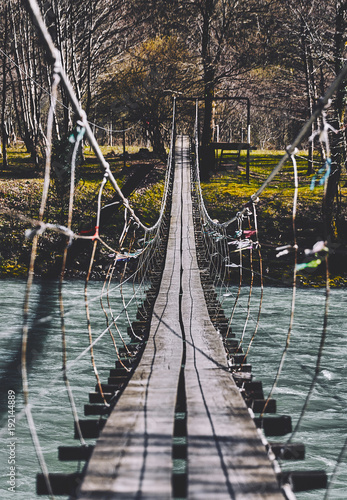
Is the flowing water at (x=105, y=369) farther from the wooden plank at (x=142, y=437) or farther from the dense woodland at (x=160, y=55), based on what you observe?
the dense woodland at (x=160, y=55)

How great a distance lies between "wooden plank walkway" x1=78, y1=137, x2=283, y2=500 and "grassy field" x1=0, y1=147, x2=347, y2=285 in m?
8.86

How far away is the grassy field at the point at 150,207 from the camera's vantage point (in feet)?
43.9

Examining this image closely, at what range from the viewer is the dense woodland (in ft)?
51.6

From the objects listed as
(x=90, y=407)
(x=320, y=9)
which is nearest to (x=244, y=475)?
(x=90, y=407)

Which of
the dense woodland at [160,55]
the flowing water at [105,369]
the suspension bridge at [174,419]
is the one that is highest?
the dense woodland at [160,55]

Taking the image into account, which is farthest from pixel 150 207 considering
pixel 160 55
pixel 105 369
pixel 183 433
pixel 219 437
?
pixel 219 437

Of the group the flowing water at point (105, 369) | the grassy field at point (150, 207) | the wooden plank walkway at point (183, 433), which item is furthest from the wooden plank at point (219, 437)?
the grassy field at point (150, 207)

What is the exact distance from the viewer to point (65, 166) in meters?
14.8

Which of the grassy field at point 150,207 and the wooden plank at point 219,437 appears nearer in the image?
the wooden plank at point 219,437

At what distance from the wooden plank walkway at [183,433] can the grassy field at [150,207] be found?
29.1ft

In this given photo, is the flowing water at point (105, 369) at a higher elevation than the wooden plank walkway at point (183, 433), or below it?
below

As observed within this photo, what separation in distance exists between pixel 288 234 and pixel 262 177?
4.40 meters

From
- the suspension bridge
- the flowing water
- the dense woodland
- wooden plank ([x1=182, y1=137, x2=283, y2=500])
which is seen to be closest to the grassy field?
the dense woodland

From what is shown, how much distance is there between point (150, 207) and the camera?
50.7 feet
